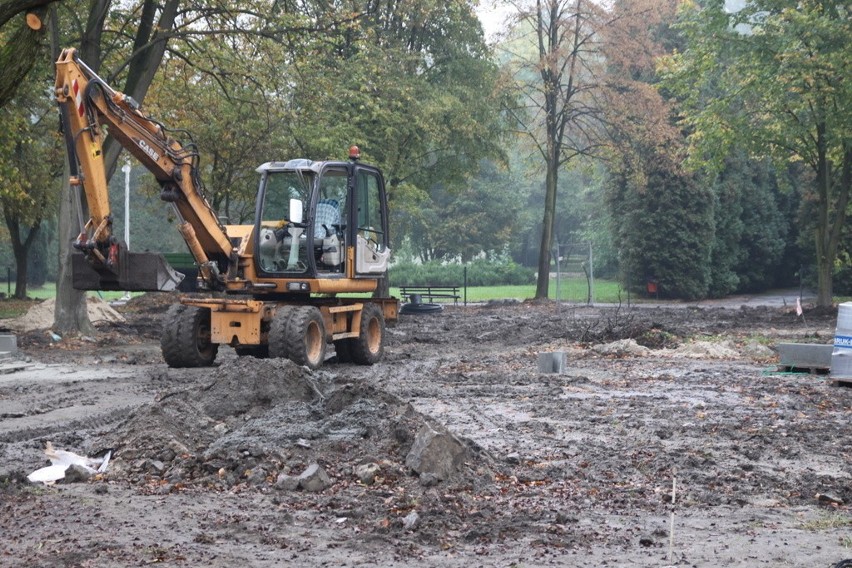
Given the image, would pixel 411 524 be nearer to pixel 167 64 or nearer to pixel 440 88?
pixel 167 64

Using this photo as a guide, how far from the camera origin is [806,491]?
8.50m

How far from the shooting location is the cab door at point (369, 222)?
60.0 ft

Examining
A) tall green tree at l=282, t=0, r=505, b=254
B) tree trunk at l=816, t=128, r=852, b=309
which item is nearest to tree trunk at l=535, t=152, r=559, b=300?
tall green tree at l=282, t=0, r=505, b=254

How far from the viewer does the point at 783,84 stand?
1151 inches

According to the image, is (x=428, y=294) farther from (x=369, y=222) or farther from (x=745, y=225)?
(x=369, y=222)

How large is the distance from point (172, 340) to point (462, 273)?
4957cm

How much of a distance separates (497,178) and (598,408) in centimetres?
6368

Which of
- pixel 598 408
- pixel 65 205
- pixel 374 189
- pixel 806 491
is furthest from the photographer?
pixel 65 205

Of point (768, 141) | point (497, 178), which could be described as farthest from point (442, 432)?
point (497, 178)

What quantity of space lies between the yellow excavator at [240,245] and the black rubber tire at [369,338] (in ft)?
0.13

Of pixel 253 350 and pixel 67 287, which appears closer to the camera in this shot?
pixel 253 350

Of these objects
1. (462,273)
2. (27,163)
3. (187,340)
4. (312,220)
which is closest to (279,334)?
(187,340)

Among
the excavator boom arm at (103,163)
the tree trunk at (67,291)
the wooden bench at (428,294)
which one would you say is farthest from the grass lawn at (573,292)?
the excavator boom arm at (103,163)

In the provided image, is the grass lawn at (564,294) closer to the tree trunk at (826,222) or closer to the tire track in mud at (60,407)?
the tree trunk at (826,222)
